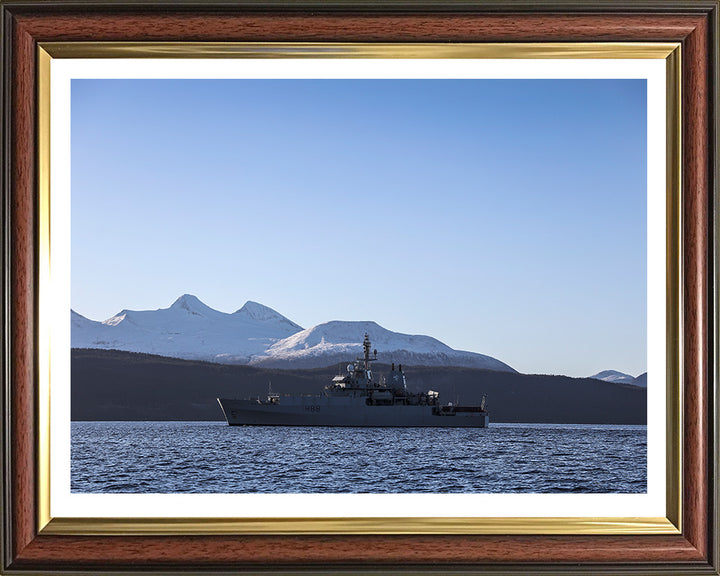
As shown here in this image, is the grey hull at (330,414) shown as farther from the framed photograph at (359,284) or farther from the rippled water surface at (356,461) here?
the rippled water surface at (356,461)

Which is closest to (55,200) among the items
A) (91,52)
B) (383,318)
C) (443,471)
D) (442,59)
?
(91,52)

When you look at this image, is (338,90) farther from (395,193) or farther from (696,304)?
(696,304)

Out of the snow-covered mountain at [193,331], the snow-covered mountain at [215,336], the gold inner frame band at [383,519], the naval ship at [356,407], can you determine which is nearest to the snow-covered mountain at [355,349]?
the snow-covered mountain at [215,336]

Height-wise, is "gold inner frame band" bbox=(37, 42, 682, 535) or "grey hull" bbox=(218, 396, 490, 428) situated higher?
"gold inner frame band" bbox=(37, 42, 682, 535)

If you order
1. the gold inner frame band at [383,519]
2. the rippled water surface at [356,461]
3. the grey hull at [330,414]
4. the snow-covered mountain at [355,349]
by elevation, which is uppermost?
the gold inner frame band at [383,519]

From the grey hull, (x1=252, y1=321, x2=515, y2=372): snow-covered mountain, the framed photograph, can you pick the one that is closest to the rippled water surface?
the framed photograph

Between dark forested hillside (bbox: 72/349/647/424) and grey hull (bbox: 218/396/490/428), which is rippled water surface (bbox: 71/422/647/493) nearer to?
grey hull (bbox: 218/396/490/428)
